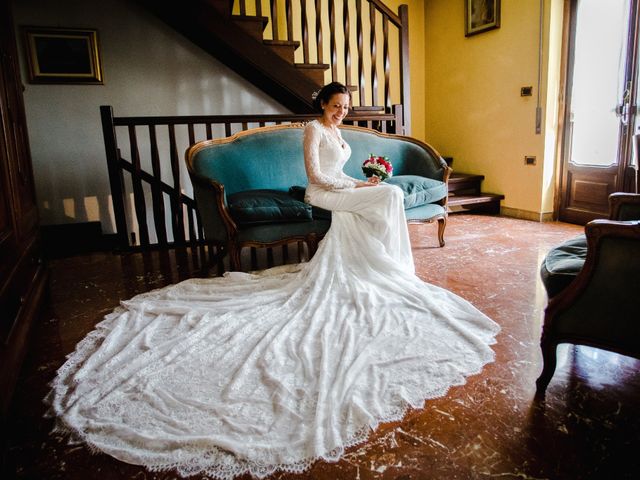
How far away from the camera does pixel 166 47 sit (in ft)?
16.7

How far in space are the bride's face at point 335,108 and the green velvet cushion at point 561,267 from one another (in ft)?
5.55

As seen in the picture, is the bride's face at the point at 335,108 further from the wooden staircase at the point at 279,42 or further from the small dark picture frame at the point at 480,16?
the small dark picture frame at the point at 480,16

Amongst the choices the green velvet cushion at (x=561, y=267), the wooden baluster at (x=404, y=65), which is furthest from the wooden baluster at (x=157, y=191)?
the green velvet cushion at (x=561, y=267)

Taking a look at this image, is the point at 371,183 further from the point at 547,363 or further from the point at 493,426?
the point at 493,426

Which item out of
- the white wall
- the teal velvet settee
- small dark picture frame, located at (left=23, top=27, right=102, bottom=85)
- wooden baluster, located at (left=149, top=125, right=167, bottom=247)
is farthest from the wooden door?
small dark picture frame, located at (left=23, top=27, right=102, bottom=85)

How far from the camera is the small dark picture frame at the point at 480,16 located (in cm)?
506

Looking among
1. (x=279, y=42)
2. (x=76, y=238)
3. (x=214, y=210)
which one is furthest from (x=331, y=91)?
(x=76, y=238)

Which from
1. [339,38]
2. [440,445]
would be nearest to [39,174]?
[339,38]

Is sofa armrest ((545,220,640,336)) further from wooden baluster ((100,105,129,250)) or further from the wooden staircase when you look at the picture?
wooden baluster ((100,105,129,250))

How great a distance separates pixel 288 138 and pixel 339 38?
2.58 metres

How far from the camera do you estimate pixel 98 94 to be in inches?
194

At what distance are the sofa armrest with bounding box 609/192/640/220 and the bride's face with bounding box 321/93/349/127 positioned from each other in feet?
5.49

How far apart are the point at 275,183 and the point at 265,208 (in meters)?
0.69

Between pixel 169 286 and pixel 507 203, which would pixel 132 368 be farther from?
pixel 507 203
